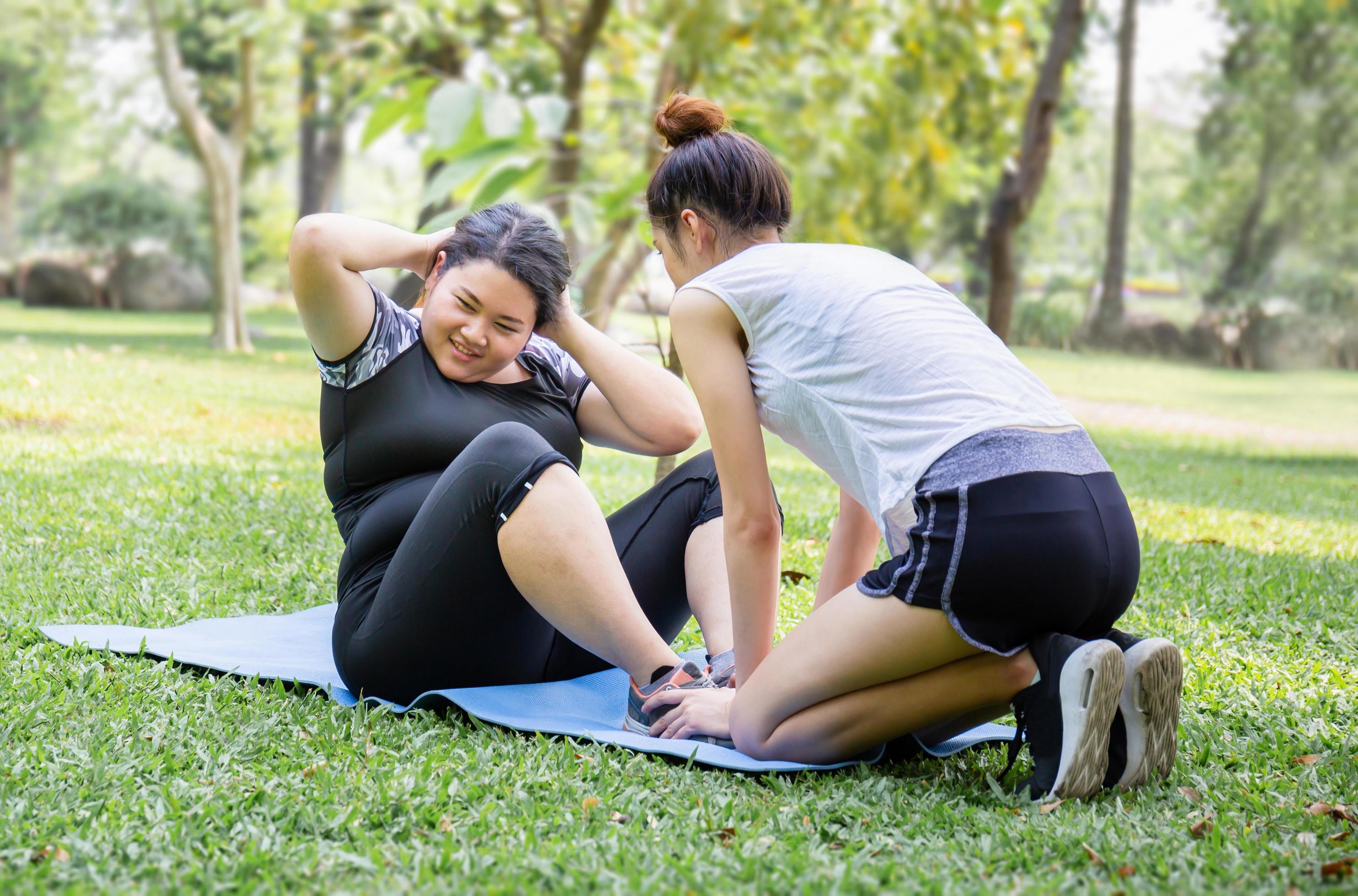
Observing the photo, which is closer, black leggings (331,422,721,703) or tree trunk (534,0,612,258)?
black leggings (331,422,721,703)

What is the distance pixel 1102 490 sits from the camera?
205 cm

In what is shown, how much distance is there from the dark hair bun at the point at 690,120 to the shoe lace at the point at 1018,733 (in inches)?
50.0

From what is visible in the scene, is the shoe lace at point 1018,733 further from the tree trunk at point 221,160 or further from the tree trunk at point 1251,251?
the tree trunk at point 1251,251

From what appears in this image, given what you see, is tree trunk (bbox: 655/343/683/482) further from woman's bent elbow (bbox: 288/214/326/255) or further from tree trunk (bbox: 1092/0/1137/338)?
tree trunk (bbox: 1092/0/1137/338)

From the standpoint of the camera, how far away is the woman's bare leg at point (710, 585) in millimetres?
2611

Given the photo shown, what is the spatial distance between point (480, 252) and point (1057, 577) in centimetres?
141

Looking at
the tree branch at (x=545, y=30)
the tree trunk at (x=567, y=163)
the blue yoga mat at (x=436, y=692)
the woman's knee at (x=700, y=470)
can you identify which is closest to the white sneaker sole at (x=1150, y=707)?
the blue yoga mat at (x=436, y=692)

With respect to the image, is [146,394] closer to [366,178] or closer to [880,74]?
[880,74]

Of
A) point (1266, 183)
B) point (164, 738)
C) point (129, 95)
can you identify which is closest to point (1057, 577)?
point (164, 738)

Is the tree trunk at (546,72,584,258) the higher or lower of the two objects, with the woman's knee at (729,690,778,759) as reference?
higher

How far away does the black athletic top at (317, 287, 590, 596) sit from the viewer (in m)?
2.57

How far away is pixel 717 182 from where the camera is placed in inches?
90.4

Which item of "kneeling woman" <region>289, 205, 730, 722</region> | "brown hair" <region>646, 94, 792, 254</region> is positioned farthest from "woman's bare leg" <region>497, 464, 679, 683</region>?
"brown hair" <region>646, 94, 792, 254</region>

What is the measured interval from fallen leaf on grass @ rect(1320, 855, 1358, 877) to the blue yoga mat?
0.74 metres
